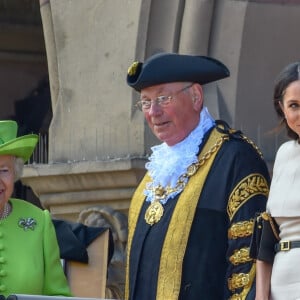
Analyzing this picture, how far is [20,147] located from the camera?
646 centimetres

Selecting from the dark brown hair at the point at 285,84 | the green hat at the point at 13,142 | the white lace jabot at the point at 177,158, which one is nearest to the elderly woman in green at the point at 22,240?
the green hat at the point at 13,142

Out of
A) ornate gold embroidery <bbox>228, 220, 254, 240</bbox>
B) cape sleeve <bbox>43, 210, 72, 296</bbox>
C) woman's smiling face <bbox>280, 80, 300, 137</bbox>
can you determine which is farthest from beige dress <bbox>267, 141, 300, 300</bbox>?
cape sleeve <bbox>43, 210, 72, 296</bbox>

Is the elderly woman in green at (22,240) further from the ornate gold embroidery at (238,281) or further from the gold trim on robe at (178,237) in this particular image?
the ornate gold embroidery at (238,281)

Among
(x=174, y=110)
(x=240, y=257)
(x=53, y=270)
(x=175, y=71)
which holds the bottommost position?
(x=53, y=270)

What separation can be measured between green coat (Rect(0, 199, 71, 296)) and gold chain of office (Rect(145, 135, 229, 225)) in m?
0.37

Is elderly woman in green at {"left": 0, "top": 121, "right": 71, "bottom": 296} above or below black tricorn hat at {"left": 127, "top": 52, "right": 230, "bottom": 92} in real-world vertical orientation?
below

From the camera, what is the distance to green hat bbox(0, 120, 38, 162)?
6438mm

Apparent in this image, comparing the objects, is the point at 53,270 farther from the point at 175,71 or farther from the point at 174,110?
the point at 175,71

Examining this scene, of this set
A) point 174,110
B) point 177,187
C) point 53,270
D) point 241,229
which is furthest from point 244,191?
point 53,270

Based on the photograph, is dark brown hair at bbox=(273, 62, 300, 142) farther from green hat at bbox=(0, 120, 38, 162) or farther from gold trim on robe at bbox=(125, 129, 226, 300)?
green hat at bbox=(0, 120, 38, 162)

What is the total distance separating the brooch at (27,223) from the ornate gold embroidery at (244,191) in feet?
2.39

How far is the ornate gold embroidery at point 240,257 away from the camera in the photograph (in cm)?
627

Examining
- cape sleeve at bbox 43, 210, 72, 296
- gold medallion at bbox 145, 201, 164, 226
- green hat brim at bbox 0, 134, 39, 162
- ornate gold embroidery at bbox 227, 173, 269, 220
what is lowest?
cape sleeve at bbox 43, 210, 72, 296

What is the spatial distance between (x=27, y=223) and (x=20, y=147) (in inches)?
11.3
